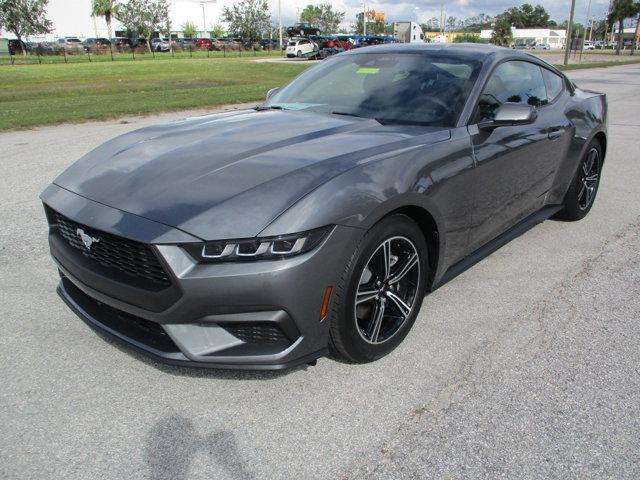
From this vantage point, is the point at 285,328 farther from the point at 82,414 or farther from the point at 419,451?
the point at 82,414

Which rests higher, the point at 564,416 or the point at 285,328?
the point at 285,328

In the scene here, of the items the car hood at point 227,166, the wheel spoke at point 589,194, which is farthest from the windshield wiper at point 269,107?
the wheel spoke at point 589,194

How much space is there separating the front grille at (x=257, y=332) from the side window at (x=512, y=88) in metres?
1.95

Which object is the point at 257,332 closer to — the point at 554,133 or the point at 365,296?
the point at 365,296

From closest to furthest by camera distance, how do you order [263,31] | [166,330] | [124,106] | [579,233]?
[166,330] → [579,233] → [124,106] → [263,31]

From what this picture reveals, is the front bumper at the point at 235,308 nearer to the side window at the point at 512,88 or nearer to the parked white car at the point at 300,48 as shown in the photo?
Answer: the side window at the point at 512,88

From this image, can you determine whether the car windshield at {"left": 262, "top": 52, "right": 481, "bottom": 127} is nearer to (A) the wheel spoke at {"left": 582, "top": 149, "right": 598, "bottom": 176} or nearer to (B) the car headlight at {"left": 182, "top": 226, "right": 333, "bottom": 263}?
(B) the car headlight at {"left": 182, "top": 226, "right": 333, "bottom": 263}

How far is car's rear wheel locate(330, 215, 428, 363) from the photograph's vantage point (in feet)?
8.14

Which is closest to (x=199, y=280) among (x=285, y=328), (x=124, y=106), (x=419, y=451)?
(x=285, y=328)

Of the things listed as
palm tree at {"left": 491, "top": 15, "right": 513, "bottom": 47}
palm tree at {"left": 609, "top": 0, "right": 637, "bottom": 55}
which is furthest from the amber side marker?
palm tree at {"left": 609, "top": 0, "right": 637, "bottom": 55}

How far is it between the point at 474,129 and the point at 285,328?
181 centimetres

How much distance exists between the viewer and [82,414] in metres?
2.42

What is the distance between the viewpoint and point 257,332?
2.31 metres

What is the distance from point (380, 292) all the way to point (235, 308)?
2.75 ft
